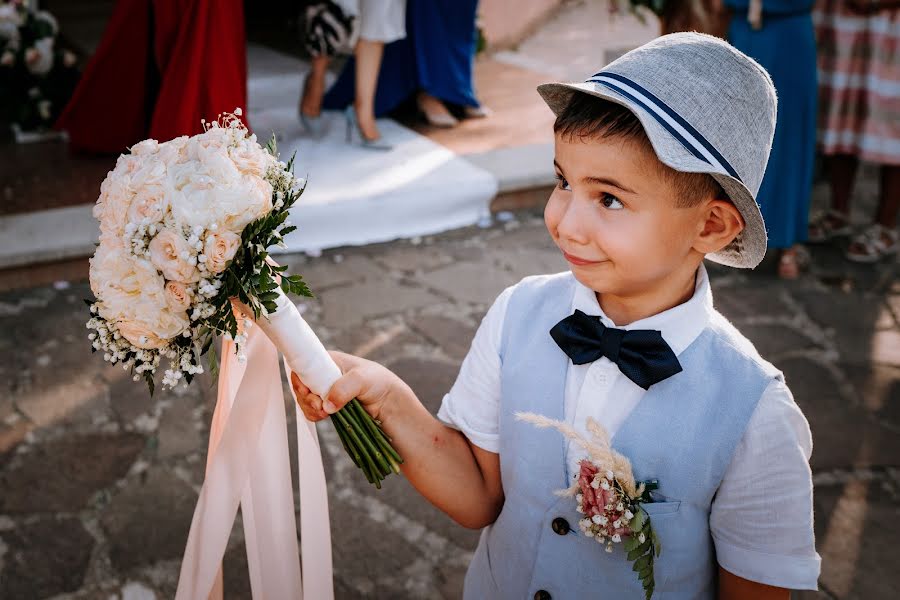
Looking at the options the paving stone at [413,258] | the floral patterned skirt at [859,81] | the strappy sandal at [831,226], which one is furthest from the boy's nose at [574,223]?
the strappy sandal at [831,226]

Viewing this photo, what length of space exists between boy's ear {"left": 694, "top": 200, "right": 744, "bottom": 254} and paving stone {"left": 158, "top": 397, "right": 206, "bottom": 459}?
2.01 m

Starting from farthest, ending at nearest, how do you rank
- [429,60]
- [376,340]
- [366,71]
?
[429,60]
[366,71]
[376,340]

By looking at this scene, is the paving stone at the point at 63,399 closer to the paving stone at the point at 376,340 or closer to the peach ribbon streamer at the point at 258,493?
the paving stone at the point at 376,340

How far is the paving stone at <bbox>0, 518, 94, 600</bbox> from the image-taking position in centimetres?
233

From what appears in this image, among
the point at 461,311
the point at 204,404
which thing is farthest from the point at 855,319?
the point at 204,404

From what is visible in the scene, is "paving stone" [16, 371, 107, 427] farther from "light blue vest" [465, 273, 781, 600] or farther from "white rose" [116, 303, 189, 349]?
"light blue vest" [465, 273, 781, 600]

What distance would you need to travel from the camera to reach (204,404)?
10.2ft

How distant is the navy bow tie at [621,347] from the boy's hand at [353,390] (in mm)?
332

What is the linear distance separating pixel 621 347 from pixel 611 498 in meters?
0.25

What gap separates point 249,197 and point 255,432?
1.70 ft

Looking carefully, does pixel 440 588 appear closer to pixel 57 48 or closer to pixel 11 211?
pixel 11 211

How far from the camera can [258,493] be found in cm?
166

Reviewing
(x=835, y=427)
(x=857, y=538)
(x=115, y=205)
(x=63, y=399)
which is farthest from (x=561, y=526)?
(x=63, y=399)

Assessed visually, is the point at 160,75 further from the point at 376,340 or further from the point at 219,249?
the point at 219,249
